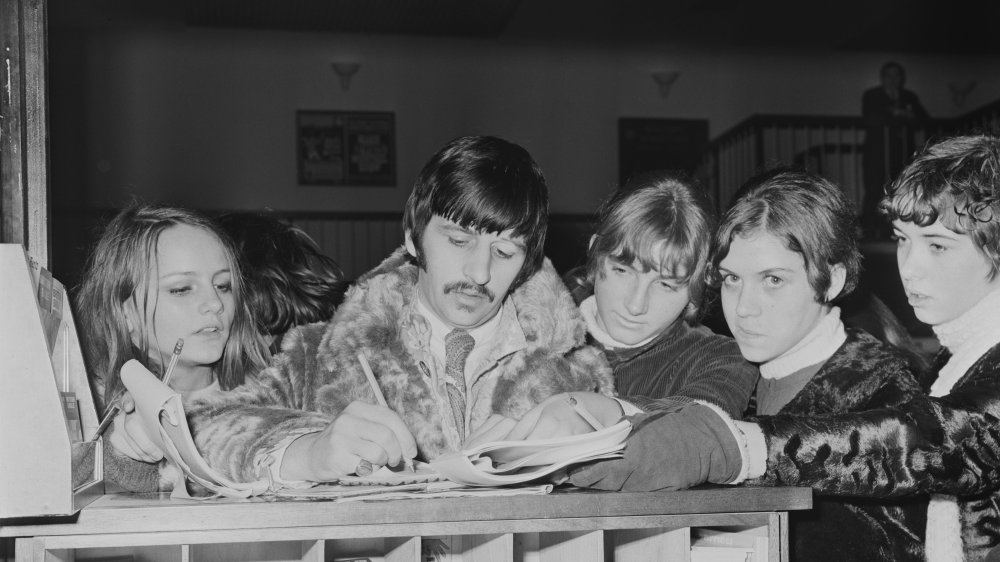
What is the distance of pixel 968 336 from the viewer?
1732 mm

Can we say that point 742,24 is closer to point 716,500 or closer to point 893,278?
point 893,278

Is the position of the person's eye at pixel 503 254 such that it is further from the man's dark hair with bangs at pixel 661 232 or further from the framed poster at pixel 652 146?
the framed poster at pixel 652 146

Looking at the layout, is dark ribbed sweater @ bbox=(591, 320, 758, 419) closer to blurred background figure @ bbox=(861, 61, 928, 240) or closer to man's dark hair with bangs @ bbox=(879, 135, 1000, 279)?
man's dark hair with bangs @ bbox=(879, 135, 1000, 279)

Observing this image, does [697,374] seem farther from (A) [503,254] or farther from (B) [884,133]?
(B) [884,133]

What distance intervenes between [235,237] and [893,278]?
8.46 metres

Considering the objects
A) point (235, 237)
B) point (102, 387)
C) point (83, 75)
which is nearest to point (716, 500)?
point (102, 387)

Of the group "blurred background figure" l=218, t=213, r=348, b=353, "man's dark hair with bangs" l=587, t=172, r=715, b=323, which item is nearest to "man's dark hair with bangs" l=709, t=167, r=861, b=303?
"man's dark hair with bangs" l=587, t=172, r=715, b=323

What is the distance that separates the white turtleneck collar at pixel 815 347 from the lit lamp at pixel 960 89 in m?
11.3

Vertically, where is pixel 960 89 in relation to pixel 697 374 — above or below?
above

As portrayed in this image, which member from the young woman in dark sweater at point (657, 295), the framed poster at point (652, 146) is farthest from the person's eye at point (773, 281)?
the framed poster at point (652, 146)

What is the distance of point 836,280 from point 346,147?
931 centimetres

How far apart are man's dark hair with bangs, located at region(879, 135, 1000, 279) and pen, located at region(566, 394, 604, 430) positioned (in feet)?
2.44

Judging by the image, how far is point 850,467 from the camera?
147cm

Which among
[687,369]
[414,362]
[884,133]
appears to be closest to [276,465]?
[414,362]
